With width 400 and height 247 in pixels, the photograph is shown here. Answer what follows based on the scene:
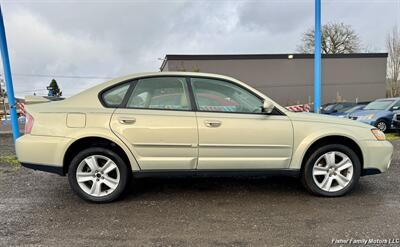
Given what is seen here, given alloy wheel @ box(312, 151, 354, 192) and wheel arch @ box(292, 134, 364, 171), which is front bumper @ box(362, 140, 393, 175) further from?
alloy wheel @ box(312, 151, 354, 192)

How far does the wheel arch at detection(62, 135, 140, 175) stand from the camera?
353cm

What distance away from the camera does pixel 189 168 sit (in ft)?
11.8

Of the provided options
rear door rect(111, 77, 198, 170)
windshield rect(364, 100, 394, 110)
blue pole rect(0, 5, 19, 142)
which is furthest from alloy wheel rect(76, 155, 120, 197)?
windshield rect(364, 100, 394, 110)

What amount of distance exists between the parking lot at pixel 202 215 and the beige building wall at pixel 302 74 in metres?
24.4

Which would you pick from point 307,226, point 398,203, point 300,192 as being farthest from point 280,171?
point 398,203

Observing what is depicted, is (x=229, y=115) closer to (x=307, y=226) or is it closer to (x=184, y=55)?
(x=307, y=226)

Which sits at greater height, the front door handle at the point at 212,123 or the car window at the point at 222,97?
the car window at the point at 222,97

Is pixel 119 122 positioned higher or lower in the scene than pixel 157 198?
higher

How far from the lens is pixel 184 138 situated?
138 inches

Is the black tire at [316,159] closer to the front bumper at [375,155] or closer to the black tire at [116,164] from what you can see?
the front bumper at [375,155]

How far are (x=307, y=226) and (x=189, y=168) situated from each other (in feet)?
4.83

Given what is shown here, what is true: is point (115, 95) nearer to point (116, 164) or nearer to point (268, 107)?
point (116, 164)

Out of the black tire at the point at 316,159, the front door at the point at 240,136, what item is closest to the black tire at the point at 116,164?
the front door at the point at 240,136

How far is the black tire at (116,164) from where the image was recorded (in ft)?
11.6
